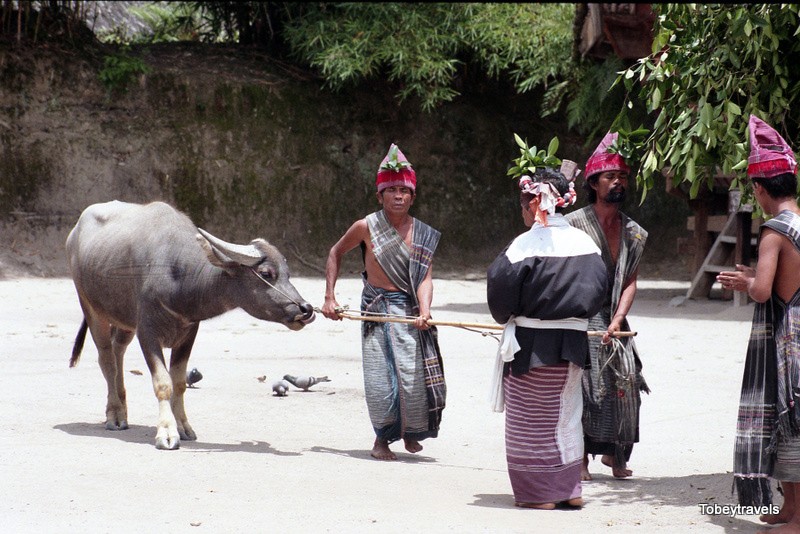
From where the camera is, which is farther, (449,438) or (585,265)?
(449,438)

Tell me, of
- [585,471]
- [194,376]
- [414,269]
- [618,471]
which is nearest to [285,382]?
[194,376]

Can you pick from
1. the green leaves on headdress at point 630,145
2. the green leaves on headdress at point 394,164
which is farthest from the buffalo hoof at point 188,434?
the green leaves on headdress at point 630,145

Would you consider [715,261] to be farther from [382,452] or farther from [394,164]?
[382,452]

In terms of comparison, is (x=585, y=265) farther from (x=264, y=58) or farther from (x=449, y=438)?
(x=264, y=58)

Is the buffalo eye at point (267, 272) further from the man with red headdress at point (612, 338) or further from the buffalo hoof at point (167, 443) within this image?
the man with red headdress at point (612, 338)

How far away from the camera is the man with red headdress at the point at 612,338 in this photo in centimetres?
554

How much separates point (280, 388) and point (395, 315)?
1922 millimetres

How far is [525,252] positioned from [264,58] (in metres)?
12.7

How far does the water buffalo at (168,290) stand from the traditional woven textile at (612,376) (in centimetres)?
180

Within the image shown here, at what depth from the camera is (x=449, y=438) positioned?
695 cm

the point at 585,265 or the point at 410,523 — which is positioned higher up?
the point at 585,265

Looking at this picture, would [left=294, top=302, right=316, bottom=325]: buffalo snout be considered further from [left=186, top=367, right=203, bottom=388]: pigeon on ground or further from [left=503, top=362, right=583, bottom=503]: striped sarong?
[left=186, top=367, right=203, bottom=388]: pigeon on ground

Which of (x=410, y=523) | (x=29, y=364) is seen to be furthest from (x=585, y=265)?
(x=29, y=364)
